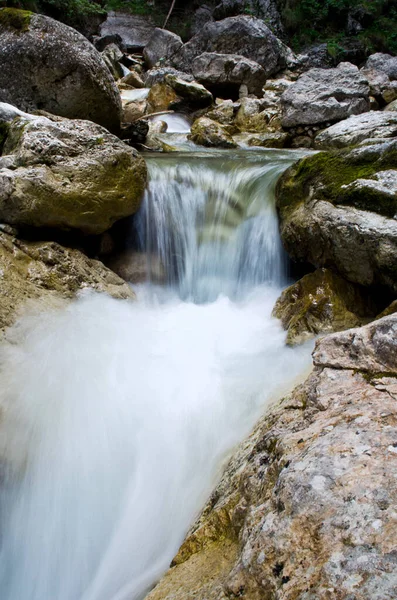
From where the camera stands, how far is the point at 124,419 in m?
2.78

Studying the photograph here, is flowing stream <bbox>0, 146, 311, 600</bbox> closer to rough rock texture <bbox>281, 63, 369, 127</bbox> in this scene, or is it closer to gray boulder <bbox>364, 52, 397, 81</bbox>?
rough rock texture <bbox>281, 63, 369, 127</bbox>

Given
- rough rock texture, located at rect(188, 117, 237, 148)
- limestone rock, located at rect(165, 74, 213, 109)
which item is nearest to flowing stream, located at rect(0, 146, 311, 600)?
rough rock texture, located at rect(188, 117, 237, 148)

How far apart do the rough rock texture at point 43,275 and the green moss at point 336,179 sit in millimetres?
2446

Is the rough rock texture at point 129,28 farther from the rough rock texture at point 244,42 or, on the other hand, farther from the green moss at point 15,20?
the green moss at point 15,20

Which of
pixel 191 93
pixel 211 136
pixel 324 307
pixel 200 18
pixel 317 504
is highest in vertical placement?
pixel 200 18

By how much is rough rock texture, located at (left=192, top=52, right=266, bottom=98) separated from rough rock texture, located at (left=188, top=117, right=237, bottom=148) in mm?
4506

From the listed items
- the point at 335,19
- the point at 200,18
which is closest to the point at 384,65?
the point at 335,19

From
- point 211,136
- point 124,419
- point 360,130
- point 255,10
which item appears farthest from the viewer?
point 255,10

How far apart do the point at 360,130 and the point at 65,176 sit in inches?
218

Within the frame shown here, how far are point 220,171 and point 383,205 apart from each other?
10.2 feet

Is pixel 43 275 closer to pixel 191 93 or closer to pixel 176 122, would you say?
pixel 176 122

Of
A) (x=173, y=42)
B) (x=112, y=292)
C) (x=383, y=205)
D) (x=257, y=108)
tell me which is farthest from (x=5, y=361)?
(x=173, y=42)

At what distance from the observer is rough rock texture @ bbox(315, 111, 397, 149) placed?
6410mm

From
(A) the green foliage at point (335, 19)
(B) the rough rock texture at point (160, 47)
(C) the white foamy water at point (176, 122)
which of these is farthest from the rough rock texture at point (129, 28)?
(C) the white foamy water at point (176, 122)
